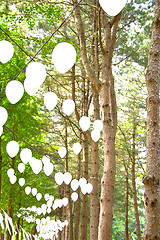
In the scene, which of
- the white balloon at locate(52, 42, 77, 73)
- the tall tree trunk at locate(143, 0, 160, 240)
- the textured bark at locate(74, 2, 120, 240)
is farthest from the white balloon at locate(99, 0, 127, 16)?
the textured bark at locate(74, 2, 120, 240)

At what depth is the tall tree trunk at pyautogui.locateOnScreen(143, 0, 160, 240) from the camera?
251cm

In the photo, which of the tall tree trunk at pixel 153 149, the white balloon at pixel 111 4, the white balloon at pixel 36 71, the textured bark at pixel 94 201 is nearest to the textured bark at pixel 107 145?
the tall tree trunk at pixel 153 149

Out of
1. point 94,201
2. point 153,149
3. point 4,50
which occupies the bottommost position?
point 94,201

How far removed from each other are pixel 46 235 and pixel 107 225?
192 inches

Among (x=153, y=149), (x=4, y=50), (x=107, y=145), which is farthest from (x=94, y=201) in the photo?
(x=4, y=50)

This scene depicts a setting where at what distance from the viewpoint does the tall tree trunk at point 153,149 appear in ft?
8.22

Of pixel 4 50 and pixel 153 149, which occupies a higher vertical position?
pixel 4 50

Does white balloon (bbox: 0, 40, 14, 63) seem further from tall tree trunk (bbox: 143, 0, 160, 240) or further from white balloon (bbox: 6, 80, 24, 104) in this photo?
tall tree trunk (bbox: 143, 0, 160, 240)

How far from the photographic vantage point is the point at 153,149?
2.74 meters

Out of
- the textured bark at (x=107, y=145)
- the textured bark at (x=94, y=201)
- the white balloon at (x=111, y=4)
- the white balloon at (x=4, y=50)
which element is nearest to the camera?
the white balloon at (x=111, y=4)

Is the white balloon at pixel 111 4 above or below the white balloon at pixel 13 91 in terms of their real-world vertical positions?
above

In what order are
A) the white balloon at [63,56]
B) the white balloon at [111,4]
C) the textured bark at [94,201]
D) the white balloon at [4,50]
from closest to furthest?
the white balloon at [111,4], the white balloon at [63,56], the white balloon at [4,50], the textured bark at [94,201]

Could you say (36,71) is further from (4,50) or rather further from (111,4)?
(111,4)

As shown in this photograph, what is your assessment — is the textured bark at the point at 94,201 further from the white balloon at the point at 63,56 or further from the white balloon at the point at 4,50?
the white balloon at the point at 63,56
